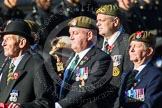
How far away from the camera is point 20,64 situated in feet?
25.9

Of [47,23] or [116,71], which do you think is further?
[47,23]

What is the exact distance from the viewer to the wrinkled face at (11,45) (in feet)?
25.8

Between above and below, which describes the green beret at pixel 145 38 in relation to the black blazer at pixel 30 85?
above

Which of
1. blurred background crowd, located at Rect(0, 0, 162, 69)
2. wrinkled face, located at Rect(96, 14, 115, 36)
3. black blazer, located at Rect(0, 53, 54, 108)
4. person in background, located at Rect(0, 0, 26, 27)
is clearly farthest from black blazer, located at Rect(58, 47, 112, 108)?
person in background, located at Rect(0, 0, 26, 27)

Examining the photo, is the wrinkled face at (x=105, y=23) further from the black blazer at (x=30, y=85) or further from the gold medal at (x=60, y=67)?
the black blazer at (x=30, y=85)

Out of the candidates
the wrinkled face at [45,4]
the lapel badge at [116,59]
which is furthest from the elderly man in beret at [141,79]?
the wrinkled face at [45,4]

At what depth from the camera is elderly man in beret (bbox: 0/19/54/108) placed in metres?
7.68

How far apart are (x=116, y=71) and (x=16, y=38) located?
1.47 meters

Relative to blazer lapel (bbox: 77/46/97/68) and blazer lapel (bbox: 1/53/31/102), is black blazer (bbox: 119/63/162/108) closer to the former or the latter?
blazer lapel (bbox: 77/46/97/68)

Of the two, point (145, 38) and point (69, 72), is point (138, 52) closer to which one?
point (145, 38)

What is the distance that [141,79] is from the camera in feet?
26.1

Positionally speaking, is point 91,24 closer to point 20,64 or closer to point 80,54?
point 80,54

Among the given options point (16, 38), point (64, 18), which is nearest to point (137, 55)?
point (16, 38)

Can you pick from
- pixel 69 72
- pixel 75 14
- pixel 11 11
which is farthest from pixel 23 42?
pixel 11 11
